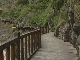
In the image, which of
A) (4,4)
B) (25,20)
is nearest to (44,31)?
(25,20)

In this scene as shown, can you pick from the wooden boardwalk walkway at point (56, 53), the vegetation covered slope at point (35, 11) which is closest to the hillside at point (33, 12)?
the vegetation covered slope at point (35, 11)

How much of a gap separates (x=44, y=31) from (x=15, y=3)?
1139 inches

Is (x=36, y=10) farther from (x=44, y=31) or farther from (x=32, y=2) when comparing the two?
(x=44, y=31)

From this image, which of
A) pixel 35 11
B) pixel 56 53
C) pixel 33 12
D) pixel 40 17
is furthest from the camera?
pixel 35 11

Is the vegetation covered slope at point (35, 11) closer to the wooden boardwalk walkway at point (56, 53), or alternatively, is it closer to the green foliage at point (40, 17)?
the green foliage at point (40, 17)

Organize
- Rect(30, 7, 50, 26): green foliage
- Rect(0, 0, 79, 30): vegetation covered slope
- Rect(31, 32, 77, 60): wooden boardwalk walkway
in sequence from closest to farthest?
Rect(31, 32, 77, 60): wooden boardwalk walkway < Rect(0, 0, 79, 30): vegetation covered slope < Rect(30, 7, 50, 26): green foliage

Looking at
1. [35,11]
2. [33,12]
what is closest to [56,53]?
[33,12]

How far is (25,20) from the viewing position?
151 feet

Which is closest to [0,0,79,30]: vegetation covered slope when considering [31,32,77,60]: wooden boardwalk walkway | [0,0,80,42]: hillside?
[0,0,80,42]: hillside

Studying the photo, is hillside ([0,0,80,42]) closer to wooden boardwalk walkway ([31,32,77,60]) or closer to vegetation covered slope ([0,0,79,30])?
vegetation covered slope ([0,0,79,30])

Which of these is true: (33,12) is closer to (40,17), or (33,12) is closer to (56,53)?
(40,17)

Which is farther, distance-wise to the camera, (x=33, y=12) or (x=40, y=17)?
(x=33, y=12)

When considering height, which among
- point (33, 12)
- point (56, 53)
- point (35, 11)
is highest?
point (35, 11)

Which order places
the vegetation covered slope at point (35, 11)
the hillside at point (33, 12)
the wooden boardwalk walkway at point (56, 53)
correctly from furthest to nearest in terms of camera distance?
the vegetation covered slope at point (35, 11), the hillside at point (33, 12), the wooden boardwalk walkway at point (56, 53)
